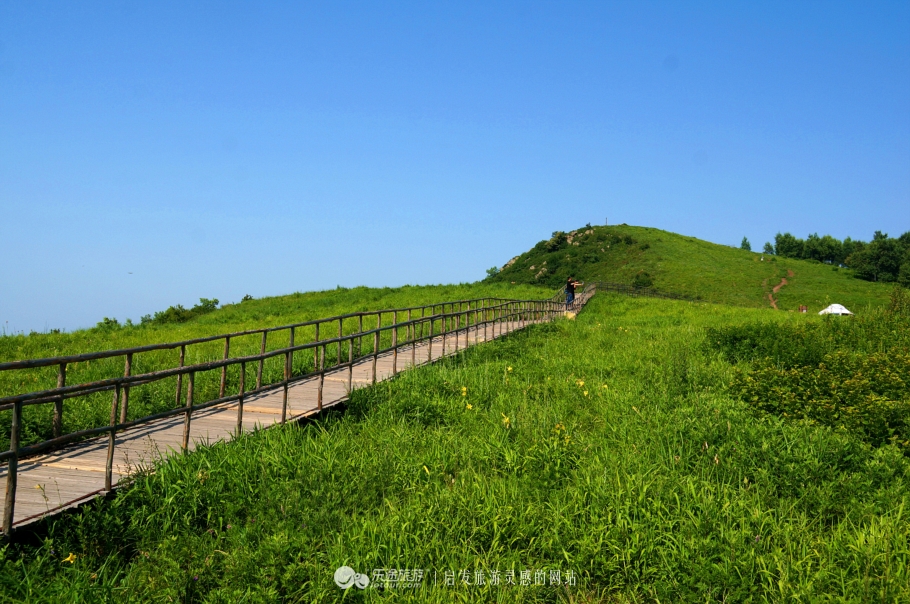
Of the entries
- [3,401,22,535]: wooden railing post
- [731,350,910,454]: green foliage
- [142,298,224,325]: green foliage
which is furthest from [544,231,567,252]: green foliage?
[3,401,22,535]: wooden railing post

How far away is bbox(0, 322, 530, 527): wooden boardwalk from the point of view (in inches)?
217

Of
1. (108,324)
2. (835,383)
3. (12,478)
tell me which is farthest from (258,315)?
(12,478)

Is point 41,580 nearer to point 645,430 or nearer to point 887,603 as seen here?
point 887,603

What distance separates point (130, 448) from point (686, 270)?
8340cm

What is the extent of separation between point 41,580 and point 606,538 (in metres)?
4.04

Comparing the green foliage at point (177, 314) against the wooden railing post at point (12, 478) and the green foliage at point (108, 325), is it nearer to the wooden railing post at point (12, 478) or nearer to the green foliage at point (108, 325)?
the green foliage at point (108, 325)

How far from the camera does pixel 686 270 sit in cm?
8375

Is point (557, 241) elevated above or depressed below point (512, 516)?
above

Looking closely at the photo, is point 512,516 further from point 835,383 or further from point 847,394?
point 835,383

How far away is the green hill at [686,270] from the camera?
7206cm

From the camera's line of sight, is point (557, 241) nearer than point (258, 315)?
No

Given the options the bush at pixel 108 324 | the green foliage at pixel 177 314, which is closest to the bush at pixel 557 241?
the green foliage at pixel 177 314

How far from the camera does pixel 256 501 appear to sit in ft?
18.8

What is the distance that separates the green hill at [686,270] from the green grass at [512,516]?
63.4 metres
